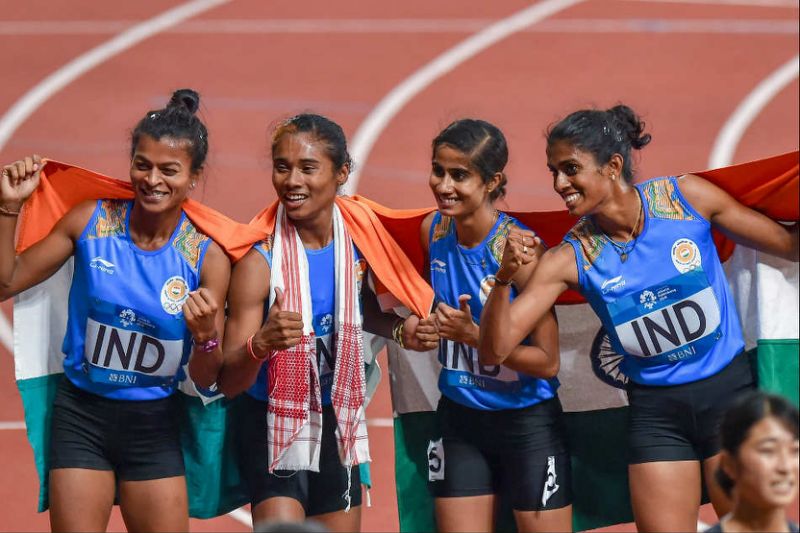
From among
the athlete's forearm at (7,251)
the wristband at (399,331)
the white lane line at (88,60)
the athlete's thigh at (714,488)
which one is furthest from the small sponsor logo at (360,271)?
the white lane line at (88,60)

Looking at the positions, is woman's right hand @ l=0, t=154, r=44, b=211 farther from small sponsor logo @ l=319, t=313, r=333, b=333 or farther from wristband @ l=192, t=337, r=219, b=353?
small sponsor logo @ l=319, t=313, r=333, b=333

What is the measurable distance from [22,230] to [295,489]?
1.40m

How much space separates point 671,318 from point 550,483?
0.75m

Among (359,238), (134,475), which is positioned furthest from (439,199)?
(134,475)

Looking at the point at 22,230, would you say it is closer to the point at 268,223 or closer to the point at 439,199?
the point at 268,223

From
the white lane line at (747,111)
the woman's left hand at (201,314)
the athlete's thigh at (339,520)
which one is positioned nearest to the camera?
the woman's left hand at (201,314)

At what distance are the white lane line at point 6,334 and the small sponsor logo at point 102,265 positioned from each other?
371 centimetres

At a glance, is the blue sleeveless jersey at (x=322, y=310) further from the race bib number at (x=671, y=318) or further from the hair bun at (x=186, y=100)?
the race bib number at (x=671, y=318)

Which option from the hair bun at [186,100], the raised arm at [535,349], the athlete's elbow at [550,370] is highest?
the hair bun at [186,100]

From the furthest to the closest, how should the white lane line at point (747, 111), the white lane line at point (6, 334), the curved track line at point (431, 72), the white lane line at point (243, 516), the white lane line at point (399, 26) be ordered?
the white lane line at point (399, 26)
the curved track line at point (431, 72)
the white lane line at point (747, 111)
the white lane line at point (6, 334)
the white lane line at point (243, 516)

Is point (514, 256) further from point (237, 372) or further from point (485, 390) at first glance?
point (237, 372)

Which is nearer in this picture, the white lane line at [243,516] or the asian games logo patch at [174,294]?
the asian games logo patch at [174,294]

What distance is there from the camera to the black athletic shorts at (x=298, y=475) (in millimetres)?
5004

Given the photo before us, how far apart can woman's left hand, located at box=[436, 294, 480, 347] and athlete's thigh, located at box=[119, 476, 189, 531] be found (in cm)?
113
